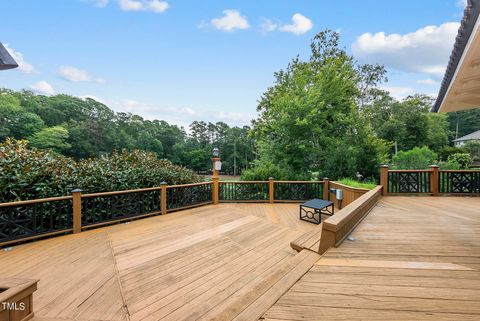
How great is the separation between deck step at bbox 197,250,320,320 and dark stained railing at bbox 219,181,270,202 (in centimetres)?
561

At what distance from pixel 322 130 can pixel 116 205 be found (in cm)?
923

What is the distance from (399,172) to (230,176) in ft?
→ 129

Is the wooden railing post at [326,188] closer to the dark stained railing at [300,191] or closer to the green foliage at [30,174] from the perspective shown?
the dark stained railing at [300,191]

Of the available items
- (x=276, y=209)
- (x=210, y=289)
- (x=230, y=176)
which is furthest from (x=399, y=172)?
(x=230, y=176)

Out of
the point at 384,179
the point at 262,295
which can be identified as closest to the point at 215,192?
the point at 384,179

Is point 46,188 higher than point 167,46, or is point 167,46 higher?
point 167,46

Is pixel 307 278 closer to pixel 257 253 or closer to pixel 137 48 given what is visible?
pixel 257 253

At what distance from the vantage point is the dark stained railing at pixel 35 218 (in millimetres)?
3881

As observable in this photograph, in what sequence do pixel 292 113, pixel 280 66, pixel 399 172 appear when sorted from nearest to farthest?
pixel 399 172, pixel 292 113, pixel 280 66

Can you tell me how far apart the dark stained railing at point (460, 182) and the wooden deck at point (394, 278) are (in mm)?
3628

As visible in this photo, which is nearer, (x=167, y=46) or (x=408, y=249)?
(x=408, y=249)

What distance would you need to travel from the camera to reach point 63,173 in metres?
5.00

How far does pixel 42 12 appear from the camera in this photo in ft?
24.0

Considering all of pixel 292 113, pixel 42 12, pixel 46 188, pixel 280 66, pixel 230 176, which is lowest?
pixel 230 176
